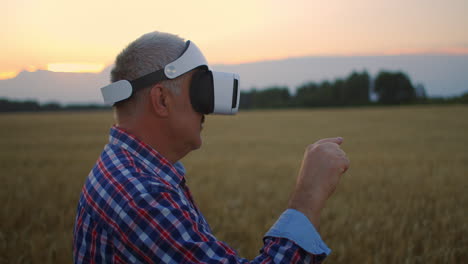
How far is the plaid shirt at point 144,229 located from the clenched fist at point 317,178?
0.13m

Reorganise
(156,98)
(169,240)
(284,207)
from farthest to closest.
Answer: (284,207) → (156,98) → (169,240)

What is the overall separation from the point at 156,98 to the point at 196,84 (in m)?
0.17

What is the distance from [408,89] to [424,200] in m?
56.8

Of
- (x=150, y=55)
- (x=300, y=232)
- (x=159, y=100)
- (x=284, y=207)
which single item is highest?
(x=150, y=55)

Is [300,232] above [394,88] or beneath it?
beneath

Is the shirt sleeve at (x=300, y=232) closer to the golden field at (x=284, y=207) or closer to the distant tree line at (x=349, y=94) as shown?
the golden field at (x=284, y=207)

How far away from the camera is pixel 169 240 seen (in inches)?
41.3

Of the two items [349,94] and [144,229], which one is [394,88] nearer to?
[349,94]

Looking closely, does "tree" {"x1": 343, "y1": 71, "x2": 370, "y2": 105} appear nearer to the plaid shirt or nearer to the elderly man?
the elderly man

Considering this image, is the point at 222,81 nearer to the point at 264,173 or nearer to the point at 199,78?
the point at 199,78

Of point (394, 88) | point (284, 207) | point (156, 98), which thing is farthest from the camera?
point (394, 88)

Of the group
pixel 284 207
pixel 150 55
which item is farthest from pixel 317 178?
pixel 284 207

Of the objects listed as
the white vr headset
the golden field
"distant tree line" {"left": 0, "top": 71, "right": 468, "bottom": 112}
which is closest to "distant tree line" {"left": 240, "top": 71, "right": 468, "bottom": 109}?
"distant tree line" {"left": 0, "top": 71, "right": 468, "bottom": 112}

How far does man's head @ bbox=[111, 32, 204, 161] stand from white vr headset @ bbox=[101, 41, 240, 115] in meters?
0.02
